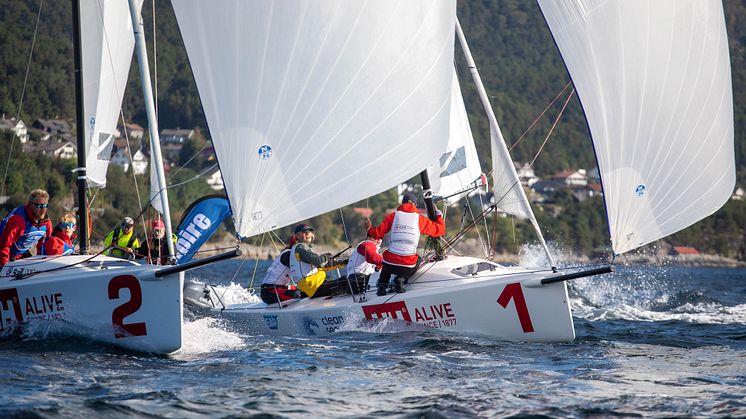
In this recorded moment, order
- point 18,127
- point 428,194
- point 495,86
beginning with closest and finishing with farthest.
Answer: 1. point 428,194
2. point 18,127
3. point 495,86

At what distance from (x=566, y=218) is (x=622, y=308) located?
62.1m

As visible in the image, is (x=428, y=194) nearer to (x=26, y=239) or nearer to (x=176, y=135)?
(x=26, y=239)

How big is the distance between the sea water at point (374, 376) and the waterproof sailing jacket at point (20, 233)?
99 centimetres

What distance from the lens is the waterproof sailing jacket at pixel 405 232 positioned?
30.2ft

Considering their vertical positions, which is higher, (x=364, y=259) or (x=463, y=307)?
(x=364, y=259)

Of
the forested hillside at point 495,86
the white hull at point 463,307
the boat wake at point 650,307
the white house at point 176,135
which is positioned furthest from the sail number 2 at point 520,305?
the white house at point 176,135

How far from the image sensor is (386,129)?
29.4ft

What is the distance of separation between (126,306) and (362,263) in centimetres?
294

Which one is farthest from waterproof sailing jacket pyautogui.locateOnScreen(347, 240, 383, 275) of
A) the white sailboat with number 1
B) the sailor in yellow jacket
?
the white sailboat with number 1

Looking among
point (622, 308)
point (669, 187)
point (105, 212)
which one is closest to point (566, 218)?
point (105, 212)

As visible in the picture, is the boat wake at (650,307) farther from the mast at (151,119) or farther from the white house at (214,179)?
the white house at (214,179)

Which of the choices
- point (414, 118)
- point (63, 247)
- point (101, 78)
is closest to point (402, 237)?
point (414, 118)

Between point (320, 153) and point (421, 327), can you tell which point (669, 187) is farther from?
point (320, 153)

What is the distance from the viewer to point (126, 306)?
776 centimetres
